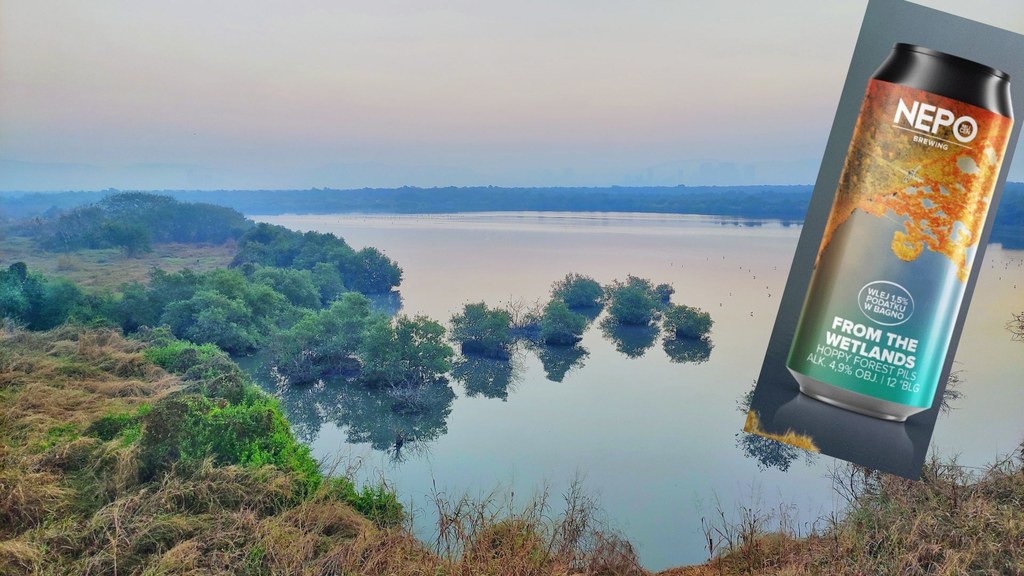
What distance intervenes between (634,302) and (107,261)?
700 centimetres

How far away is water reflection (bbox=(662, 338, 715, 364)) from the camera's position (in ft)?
24.8

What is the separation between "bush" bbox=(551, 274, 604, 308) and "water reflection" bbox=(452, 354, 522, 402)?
1.16 m

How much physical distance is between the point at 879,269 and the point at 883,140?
483 millimetres

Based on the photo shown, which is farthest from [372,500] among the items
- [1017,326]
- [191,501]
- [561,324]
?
Answer: [1017,326]

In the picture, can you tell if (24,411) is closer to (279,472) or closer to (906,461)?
(279,472)

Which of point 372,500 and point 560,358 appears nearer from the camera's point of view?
point 372,500

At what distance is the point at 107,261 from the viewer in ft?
23.2

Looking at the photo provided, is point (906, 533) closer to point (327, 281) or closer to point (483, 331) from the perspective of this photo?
point (483, 331)

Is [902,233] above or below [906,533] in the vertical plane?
above

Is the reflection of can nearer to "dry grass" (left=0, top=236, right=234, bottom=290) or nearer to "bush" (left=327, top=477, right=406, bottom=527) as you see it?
"bush" (left=327, top=477, right=406, bottom=527)

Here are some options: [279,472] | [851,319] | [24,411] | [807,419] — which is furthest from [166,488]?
[851,319]

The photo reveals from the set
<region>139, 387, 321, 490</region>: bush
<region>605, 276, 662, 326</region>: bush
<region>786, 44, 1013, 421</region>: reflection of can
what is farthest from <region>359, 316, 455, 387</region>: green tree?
<region>786, 44, 1013, 421</region>: reflection of can

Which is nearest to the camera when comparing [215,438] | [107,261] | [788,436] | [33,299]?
[788,436]

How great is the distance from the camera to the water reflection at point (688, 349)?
7566 millimetres
